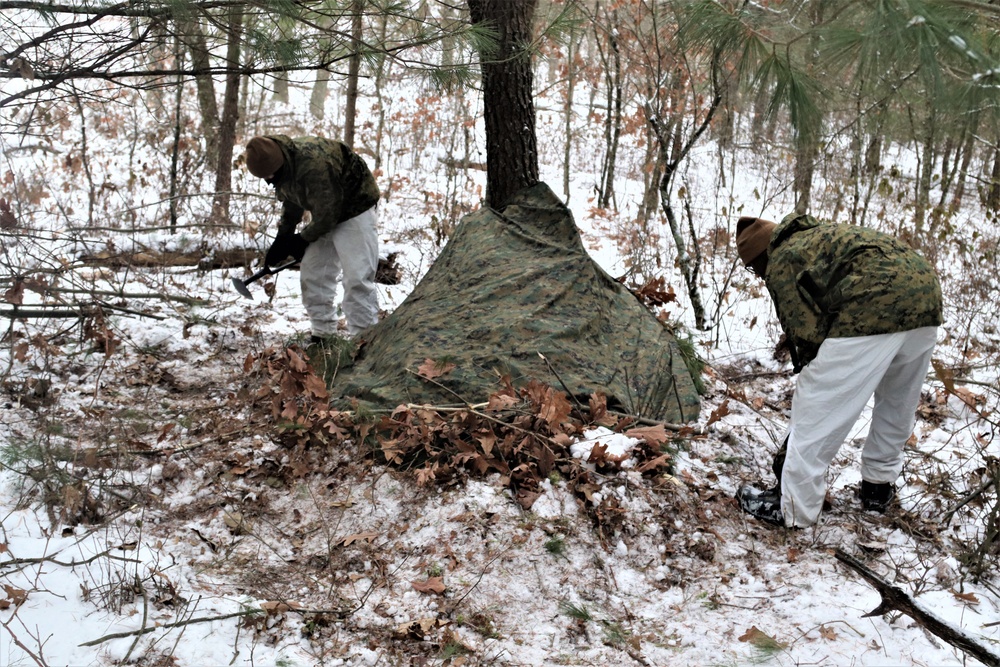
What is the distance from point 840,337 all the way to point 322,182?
134 inches

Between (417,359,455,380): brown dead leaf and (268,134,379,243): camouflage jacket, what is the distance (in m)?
1.68

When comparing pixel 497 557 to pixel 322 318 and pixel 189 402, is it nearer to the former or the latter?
pixel 189 402

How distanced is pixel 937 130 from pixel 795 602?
3.38 m

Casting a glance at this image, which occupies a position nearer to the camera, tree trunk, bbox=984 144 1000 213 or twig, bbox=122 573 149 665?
twig, bbox=122 573 149 665

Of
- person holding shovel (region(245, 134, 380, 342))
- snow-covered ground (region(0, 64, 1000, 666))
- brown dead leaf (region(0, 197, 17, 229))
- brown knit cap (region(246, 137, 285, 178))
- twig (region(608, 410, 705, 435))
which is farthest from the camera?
person holding shovel (region(245, 134, 380, 342))

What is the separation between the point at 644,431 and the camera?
354 cm

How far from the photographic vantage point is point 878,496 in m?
3.47

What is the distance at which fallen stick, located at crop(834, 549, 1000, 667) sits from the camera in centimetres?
215

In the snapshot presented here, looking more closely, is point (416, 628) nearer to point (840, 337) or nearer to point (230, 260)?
point (840, 337)

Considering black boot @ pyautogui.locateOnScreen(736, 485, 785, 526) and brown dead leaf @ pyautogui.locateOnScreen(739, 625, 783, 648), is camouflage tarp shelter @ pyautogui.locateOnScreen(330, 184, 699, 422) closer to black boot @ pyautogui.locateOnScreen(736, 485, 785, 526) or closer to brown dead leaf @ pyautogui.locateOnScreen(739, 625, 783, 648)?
black boot @ pyautogui.locateOnScreen(736, 485, 785, 526)

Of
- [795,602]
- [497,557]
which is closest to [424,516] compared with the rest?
[497,557]

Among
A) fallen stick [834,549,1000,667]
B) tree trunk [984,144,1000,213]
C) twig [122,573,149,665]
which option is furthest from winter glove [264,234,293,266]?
tree trunk [984,144,1000,213]

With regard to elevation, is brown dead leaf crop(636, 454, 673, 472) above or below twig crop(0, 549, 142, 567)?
above

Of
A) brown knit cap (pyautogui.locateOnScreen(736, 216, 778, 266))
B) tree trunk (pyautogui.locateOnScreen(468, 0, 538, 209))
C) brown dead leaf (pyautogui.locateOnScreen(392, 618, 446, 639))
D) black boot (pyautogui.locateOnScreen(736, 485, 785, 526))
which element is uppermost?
tree trunk (pyautogui.locateOnScreen(468, 0, 538, 209))
